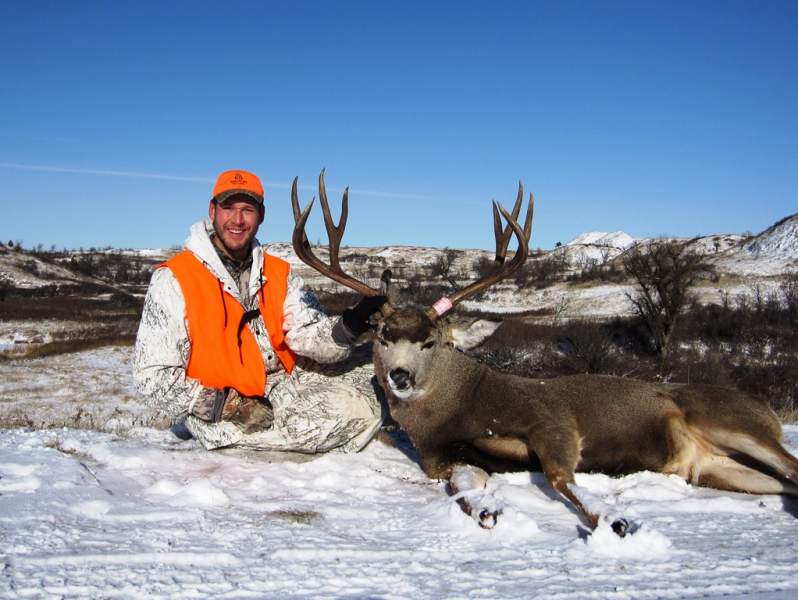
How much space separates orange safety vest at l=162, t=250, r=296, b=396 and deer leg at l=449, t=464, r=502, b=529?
65.9 inches

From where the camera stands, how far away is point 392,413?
517 cm

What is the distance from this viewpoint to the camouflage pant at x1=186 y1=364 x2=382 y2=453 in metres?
4.95

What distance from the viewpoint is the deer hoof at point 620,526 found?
3.14 m

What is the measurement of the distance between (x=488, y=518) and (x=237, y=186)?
3209 mm

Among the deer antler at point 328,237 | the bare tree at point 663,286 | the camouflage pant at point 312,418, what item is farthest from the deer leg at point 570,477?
the bare tree at point 663,286

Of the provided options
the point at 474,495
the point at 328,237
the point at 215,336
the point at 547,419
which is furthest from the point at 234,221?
the point at 474,495

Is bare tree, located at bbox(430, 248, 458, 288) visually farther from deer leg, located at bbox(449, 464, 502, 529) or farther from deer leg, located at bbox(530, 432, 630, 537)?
deer leg, located at bbox(449, 464, 502, 529)

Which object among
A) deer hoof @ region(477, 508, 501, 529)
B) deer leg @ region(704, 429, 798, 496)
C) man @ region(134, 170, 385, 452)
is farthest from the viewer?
man @ region(134, 170, 385, 452)

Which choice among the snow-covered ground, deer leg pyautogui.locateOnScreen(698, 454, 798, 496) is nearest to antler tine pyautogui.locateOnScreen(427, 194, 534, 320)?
the snow-covered ground

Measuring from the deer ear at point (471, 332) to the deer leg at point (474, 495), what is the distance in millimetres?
1209

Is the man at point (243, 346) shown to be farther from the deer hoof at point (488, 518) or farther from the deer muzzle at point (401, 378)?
the deer hoof at point (488, 518)

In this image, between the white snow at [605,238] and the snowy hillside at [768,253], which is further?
the white snow at [605,238]

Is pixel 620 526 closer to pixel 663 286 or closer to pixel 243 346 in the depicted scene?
pixel 243 346

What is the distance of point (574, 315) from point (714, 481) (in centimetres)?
2622
